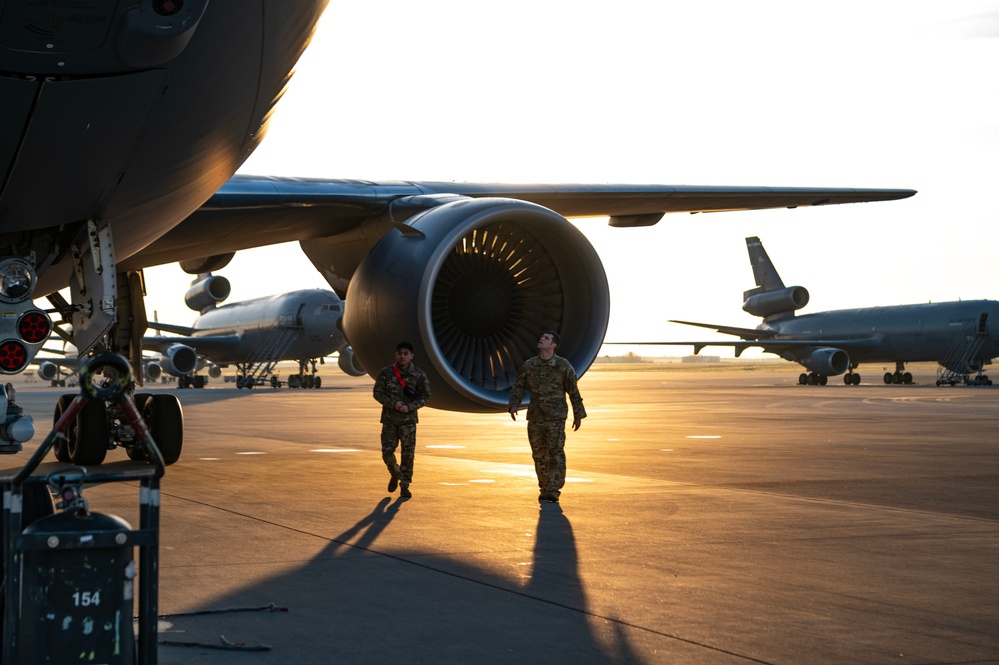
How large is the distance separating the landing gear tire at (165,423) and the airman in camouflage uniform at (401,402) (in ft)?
8.35

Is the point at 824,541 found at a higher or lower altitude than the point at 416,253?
lower

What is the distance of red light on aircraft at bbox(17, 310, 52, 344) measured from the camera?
6320mm

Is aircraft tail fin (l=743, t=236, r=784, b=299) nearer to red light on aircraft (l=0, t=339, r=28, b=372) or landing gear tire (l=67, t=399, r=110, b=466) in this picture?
landing gear tire (l=67, t=399, r=110, b=466)

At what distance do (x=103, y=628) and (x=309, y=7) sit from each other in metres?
3.53

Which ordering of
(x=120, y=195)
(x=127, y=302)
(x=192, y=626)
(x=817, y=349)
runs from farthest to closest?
(x=817, y=349) < (x=127, y=302) < (x=120, y=195) < (x=192, y=626)

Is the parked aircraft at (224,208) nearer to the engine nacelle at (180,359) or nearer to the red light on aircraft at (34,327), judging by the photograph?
the red light on aircraft at (34,327)

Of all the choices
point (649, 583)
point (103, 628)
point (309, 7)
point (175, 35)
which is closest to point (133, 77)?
point (175, 35)

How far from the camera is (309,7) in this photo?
19.1ft

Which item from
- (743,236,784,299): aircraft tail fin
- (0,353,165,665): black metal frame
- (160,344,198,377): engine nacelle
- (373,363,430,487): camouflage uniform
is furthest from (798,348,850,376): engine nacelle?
(0,353,165,665): black metal frame

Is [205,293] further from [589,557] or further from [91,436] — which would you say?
[589,557]

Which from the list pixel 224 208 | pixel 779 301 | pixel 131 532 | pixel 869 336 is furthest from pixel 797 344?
pixel 131 532

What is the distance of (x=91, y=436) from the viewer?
1014 centimetres

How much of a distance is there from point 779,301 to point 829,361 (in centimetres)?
905

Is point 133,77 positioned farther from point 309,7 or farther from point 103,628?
point 103,628
